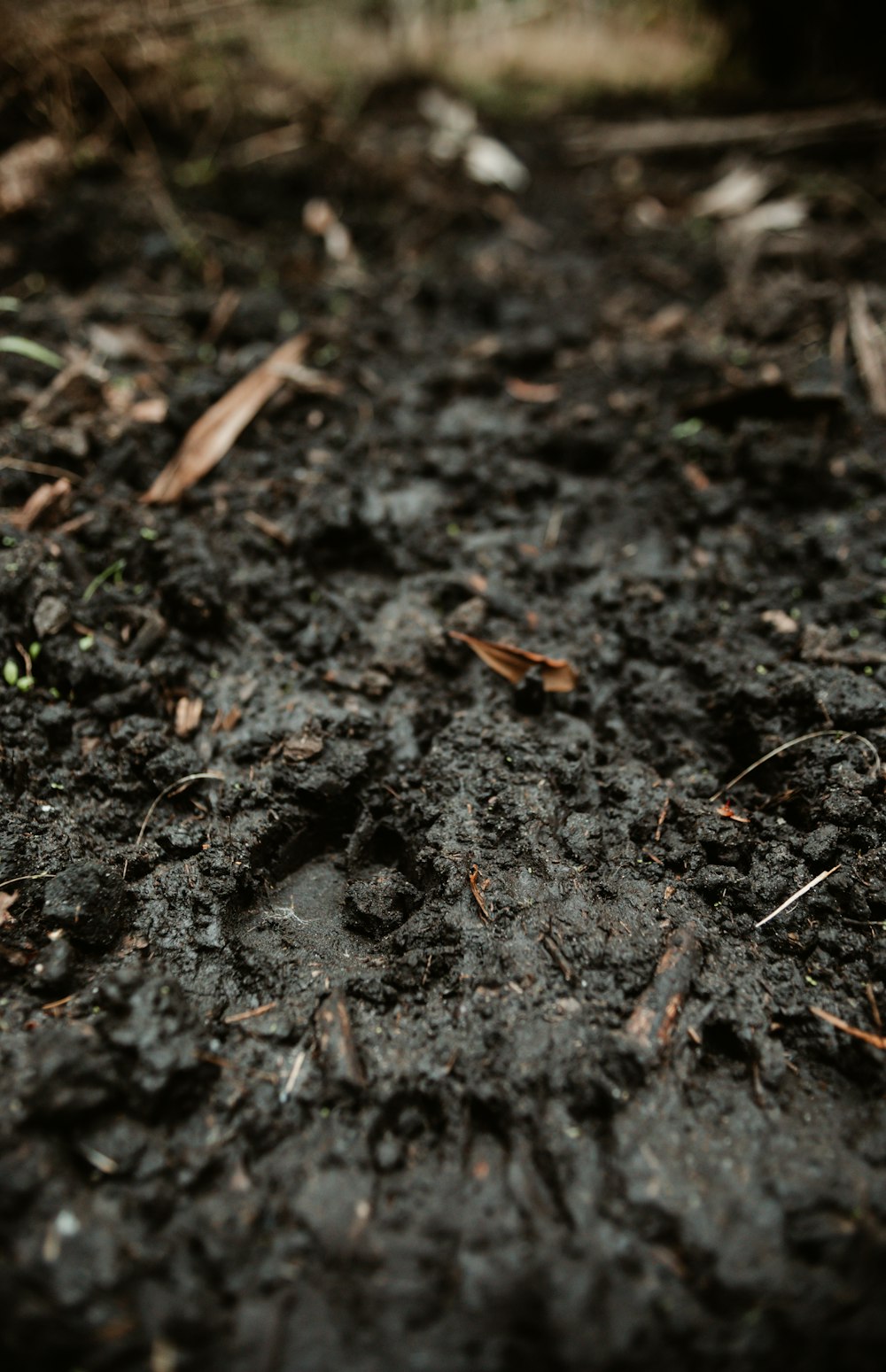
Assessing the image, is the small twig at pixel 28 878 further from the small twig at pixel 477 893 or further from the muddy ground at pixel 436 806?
the small twig at pixel 477 893

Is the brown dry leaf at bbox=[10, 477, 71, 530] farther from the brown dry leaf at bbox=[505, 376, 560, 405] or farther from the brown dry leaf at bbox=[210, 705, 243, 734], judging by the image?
the brown dry leaf at bbox=[505, 376, 560, 405]

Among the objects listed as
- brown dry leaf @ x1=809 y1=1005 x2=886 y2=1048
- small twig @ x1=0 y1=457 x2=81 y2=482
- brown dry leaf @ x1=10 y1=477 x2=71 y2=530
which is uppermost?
small twig @ x1=0 y1=457 x2=81 y2=482

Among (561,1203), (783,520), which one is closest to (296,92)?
(783,520)

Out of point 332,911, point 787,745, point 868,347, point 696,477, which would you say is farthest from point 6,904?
point 868,347

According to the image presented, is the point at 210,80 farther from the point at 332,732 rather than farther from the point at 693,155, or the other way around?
the point at 332,732

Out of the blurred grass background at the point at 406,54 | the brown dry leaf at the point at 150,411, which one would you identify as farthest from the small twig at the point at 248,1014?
the blurred grass background at the point at 406,54

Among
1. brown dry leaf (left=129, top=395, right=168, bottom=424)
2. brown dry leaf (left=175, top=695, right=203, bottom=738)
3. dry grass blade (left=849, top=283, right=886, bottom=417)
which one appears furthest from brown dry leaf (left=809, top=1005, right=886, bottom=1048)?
brown dry leaf (left=129, top=395, right=168, bottom=424)
